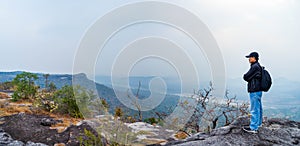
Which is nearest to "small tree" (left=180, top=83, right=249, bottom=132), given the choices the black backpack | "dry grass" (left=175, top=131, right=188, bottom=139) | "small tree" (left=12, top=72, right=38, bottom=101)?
"dry grass" (left=175, top=131, right=188, bottom=139)

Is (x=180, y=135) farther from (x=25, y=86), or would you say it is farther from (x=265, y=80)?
(x=25, y=86)

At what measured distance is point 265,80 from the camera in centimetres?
627

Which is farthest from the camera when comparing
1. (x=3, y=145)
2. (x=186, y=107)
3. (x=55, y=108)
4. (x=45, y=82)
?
(x=45, y=82)

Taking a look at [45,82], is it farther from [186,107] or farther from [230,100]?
[230,100]

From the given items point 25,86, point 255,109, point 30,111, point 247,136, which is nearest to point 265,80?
point 255,109

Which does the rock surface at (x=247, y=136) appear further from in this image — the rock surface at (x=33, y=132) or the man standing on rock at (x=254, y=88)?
the rock surface at (x=33, y=132)

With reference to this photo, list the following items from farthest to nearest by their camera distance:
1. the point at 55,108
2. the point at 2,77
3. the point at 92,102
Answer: the point at 2,77, the point at 55,108, the point at 92,102

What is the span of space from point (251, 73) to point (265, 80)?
369 millimetres

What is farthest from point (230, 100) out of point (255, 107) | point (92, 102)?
point (92, 102)

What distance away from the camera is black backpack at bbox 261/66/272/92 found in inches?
246

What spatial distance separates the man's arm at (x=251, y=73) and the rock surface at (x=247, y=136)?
1.38 m

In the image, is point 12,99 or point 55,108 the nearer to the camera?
point 55,108

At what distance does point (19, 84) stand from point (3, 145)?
271 inches

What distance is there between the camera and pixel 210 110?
9.38 meters
